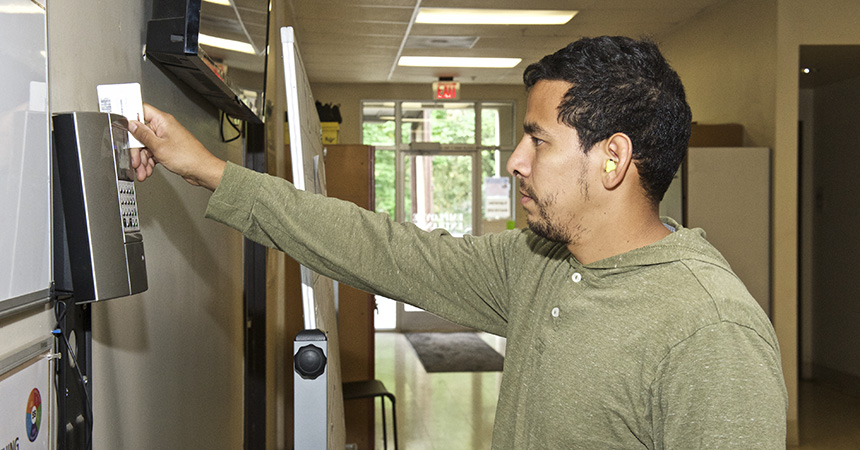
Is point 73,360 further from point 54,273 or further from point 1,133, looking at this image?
point 1,133

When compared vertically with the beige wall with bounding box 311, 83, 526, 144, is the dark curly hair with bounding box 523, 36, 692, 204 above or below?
below

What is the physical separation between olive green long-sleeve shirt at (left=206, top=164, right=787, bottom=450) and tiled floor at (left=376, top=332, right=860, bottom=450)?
3162mm

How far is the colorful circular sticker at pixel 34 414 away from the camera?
820 millimetres

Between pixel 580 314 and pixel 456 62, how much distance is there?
264 inches

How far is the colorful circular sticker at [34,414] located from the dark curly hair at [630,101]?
855 millimetres

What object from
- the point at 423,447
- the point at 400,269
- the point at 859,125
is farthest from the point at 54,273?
the point at 859,125

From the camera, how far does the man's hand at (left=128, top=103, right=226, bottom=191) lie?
1.07 meters

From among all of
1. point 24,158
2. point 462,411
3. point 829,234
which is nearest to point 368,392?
point 462,411

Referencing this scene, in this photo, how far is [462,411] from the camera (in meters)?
5.20

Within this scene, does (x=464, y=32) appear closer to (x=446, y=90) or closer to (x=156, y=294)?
(x=446, y=90)

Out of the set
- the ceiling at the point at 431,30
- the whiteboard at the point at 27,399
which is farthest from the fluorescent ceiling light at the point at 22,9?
the ceiling at the point at 431,30

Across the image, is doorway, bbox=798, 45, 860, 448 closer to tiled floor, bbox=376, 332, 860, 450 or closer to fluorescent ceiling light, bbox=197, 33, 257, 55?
tiled floor, bbox=376, 332, 860, 450

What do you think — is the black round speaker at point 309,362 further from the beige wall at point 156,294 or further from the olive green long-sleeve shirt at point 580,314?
the beige wall at point 156,294

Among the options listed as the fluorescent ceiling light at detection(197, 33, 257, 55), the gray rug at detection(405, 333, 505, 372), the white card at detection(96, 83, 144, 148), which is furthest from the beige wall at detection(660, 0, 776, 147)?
the white card at detection(96, 83, 144, 148)
